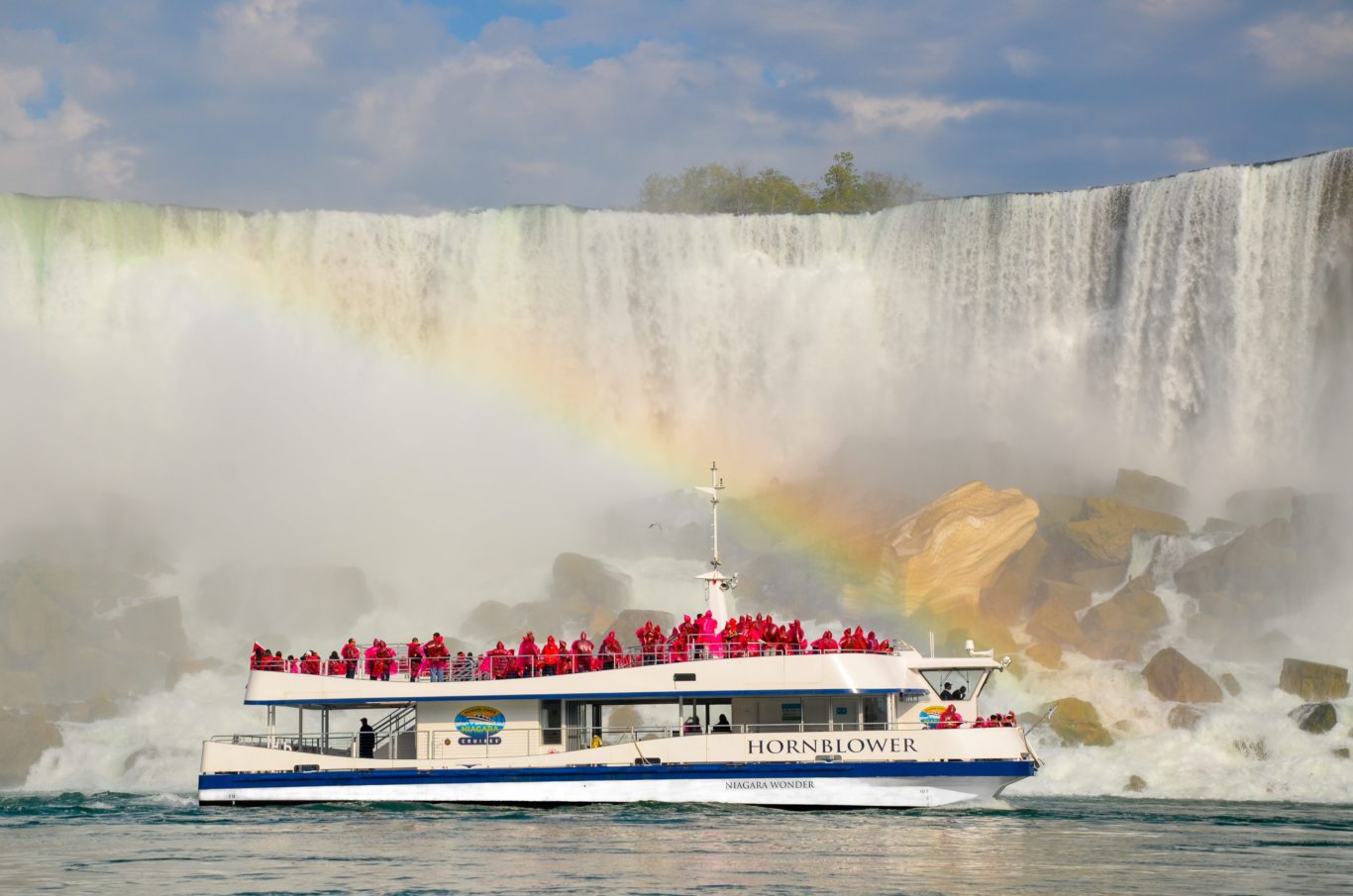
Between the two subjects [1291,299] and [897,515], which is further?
[897,515]

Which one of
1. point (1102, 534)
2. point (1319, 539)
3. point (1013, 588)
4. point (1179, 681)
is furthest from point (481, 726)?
point (1319, 539)

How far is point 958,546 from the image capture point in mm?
54750

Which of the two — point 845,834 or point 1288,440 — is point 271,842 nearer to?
point 845,834

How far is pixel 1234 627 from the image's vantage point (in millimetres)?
49875

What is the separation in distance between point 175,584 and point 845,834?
3393cm

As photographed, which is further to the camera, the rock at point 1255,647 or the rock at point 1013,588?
the rock at point 1013,588

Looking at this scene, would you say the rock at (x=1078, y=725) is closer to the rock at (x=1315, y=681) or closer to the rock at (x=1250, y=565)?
the rock at (x=1315, y=681)

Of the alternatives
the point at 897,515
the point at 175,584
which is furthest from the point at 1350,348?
the point at 175,584

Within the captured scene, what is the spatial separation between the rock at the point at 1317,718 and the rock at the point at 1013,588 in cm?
1014

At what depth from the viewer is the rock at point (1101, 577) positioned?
52.2 meters

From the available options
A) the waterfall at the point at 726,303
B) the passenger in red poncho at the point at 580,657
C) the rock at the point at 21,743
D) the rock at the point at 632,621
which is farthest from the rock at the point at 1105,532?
the rock at the point at 21,743

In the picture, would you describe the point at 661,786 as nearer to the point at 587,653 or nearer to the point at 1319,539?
the point at 587,653

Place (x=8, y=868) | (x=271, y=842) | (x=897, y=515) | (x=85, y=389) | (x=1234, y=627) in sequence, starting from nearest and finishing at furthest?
(x=8, y=868) → (x=271, y=842) → (x=1234, y=627) → (x=897, y=515) → (x=85, y=389)

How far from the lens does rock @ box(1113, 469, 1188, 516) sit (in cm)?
5428
